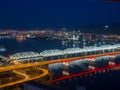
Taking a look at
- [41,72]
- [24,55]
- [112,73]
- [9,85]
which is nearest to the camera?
[9,85]

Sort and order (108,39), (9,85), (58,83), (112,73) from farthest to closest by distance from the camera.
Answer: (108,39), (112,73), (58,83), (9,85)

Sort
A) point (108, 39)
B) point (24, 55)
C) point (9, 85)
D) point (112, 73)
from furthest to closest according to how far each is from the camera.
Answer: point (108, 39), point (24, 55), point (112, 73), point (9, 85)

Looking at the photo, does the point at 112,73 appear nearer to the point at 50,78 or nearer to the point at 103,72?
the point at 103,72

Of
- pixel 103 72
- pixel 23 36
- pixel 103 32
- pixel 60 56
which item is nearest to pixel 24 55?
pixel 60 56

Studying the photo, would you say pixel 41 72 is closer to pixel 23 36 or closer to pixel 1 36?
pixel 23 36

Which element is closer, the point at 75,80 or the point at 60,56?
the point at 75,80

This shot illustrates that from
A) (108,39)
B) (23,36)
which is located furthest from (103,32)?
(23,36)

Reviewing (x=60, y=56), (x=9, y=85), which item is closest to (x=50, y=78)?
(x=9, y=85)

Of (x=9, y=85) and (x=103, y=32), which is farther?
(x=103, y=32)

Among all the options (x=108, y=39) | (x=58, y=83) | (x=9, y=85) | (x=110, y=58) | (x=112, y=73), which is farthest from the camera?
(x=108, y=39)
